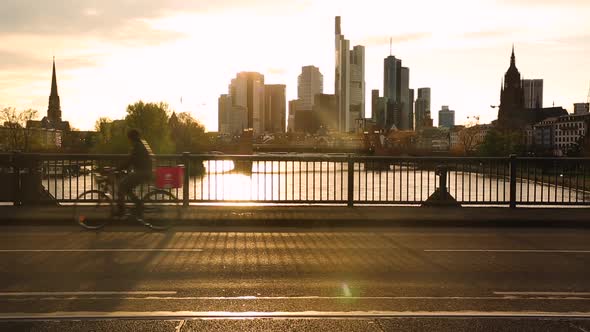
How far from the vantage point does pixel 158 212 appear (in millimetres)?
12656

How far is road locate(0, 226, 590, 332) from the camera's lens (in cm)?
595

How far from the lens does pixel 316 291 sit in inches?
282

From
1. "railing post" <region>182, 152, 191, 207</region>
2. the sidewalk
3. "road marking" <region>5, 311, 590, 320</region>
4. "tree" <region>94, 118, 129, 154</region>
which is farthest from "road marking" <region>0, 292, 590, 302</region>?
"tree" <region>94, 118, 129, 154</region>

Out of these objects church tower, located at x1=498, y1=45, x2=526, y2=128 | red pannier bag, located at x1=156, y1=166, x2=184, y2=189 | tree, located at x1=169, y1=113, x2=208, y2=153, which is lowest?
red pannier bag, located at x1=156, y1=166, x2=184, y2=189

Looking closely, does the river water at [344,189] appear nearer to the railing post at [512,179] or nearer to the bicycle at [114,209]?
the railing post at [512,179]

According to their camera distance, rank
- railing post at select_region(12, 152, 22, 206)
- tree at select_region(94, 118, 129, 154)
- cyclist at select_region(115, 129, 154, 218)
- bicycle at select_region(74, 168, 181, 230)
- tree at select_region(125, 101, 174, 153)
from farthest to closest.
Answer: tree at select_region(125, 101, 174, 153)
tree at select_region(94, 118, 129, 154)
railing post at select_region(12, 152, 22, 206)
bicycle at select_region(74, 168, 181, 230)
cyclist at select_region(115, 129, 154, 218)

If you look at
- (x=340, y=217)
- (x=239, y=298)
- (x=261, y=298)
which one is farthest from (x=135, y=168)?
(x=261, y=298)

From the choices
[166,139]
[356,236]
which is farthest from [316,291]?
[166,139]

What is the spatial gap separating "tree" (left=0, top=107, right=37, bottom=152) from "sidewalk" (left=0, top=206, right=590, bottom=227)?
85589 millimetres

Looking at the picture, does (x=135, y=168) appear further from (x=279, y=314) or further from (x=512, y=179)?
(x=512, y=179)

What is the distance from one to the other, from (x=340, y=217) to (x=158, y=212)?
3909 millimetres

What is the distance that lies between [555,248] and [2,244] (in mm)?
9383

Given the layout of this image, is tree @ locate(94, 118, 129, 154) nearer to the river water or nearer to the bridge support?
the river water

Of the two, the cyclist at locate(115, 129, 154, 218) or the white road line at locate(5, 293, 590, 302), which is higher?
the cyclist at locate(115, 129, 154, 218)
